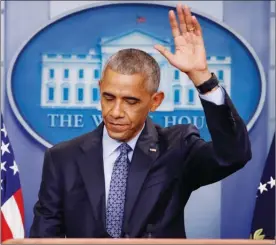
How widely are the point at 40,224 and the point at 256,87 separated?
63.0 inches

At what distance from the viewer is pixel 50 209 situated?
5.68 ft

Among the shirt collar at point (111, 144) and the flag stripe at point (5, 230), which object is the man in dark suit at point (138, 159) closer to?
the shirt collar at point (111, 144)

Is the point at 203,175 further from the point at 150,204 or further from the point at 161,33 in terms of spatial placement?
the point at 161,33

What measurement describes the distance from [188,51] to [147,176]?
14.2 inches

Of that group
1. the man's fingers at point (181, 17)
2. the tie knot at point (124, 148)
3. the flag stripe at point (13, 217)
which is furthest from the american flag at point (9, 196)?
the man's fingers at point (181, 17)

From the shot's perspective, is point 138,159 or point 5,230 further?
point 5,230

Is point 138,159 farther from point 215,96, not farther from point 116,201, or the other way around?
point 215,96

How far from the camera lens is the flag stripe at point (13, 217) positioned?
2883 millimetres

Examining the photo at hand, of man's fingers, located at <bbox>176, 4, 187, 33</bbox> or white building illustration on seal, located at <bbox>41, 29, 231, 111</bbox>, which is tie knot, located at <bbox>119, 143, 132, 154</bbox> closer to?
man's fingers, located at <bbox>176, 4, 187, 33</bbox>

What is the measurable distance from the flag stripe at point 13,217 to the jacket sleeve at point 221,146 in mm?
1352

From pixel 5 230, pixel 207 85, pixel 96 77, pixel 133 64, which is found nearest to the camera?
pixel 207 85

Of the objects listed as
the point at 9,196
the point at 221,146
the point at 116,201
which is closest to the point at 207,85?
the point at 221,146

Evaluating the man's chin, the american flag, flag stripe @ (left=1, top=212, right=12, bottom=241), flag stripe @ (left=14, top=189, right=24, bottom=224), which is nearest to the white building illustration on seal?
the american flag

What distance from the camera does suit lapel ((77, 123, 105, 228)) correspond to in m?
1.68
